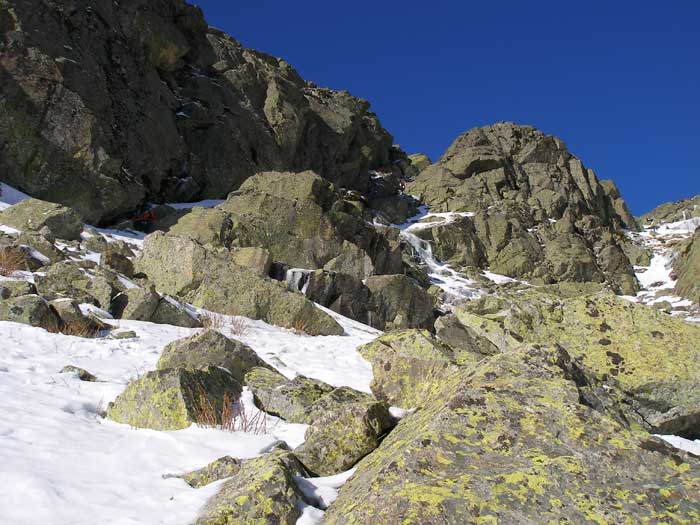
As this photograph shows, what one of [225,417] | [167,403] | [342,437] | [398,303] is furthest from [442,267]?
[342,437]

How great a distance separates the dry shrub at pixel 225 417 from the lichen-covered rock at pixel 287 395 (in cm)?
32

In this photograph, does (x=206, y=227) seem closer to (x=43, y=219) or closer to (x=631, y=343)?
(x=43, y=219)

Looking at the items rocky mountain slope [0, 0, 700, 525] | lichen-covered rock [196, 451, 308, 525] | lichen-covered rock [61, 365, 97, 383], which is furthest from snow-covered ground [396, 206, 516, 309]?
lichen-covered rock [196, 451, 308, 525]

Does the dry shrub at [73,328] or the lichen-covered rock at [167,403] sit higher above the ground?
the dry shrub at [73,328]

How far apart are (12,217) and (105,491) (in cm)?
1567

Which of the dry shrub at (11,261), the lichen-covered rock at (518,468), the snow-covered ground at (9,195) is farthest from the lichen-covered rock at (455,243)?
the lichen-covered rock at (518,468)

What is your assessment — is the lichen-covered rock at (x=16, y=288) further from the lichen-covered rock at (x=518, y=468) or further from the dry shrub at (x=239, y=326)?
the lichen-covered rock at (x=518, y=468)

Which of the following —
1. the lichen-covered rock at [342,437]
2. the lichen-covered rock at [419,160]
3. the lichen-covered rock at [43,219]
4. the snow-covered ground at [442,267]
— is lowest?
the lichen-covered rock at [342,437]

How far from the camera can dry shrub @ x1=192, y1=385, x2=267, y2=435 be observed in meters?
5.50

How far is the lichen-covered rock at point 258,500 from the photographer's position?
3523 millimetres

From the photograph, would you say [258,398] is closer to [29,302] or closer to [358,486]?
[358,486]

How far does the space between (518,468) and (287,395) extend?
343 cm

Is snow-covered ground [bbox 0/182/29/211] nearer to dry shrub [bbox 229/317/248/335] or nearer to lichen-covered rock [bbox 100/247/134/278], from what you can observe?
lichen-covered rock [bbox 100/247/134/278]

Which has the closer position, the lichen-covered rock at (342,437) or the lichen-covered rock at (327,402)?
the lichen-covered rock at (342,437)
